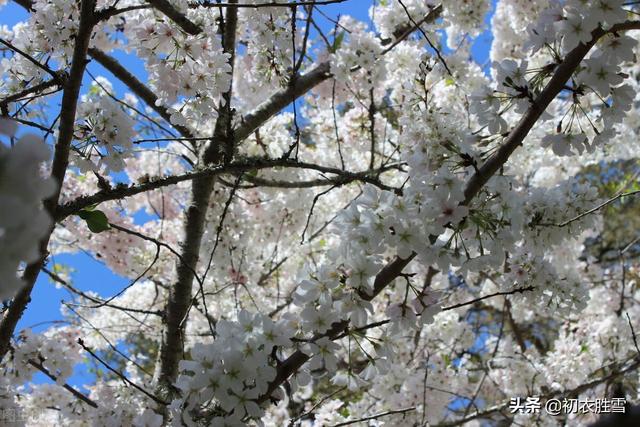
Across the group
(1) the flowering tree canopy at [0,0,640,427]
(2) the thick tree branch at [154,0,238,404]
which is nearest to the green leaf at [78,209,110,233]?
(1) the flowering tree canopy at [0,0,640,427]

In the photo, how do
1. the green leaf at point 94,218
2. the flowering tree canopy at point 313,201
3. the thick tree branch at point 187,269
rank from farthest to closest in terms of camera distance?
the thick tree branch at point 187,269 < the green leaf at point 94,218 < the flowering tree canopy at point 313,201

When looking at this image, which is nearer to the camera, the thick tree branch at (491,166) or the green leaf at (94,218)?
the thick tree branch at (491,166)

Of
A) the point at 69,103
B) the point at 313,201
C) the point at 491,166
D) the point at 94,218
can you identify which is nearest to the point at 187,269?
the point at 313,201

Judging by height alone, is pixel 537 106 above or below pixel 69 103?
below

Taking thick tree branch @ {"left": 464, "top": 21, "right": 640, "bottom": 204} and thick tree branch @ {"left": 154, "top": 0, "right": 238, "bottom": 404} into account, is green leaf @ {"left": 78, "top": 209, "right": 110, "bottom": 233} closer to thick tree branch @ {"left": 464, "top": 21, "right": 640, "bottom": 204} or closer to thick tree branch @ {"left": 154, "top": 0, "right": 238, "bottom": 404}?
thick tree branch @ {"left": 154, "top": 0, "right": 238, "bottom": 404}

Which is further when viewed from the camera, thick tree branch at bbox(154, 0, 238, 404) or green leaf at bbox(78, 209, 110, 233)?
thick tree branch at bbox(154, 0, 238, 404)

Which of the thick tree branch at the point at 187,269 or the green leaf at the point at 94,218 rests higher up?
the thick tree branch at the point at 187,269

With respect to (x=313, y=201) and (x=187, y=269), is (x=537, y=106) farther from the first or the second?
(x=187, y=269)

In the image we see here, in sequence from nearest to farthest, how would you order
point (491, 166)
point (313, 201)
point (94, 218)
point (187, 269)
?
1. point (491, 166)
2. point (94, 218)
3. point (313, 201)
4. point (187, 269)

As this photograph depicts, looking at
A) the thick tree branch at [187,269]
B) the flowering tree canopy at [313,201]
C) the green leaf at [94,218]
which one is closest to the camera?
the flowering tree canopy at [313,201]

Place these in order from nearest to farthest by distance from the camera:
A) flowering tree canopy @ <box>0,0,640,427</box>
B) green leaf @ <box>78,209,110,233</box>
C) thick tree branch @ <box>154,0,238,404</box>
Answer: flowering tree canopy @ <box>0,0,640,427</box>, green leaf @ <box>78,209,110,233</box>, thick tree branch @ <box>154,0,238,404</box>

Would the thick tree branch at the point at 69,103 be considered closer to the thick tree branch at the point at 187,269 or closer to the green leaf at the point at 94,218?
the green leaf at the point at 94,218

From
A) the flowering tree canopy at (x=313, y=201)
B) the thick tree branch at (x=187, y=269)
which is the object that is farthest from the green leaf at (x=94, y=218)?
the thick tree branch at (x=187, y=269)

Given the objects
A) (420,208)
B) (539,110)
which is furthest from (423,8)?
(420,208)
